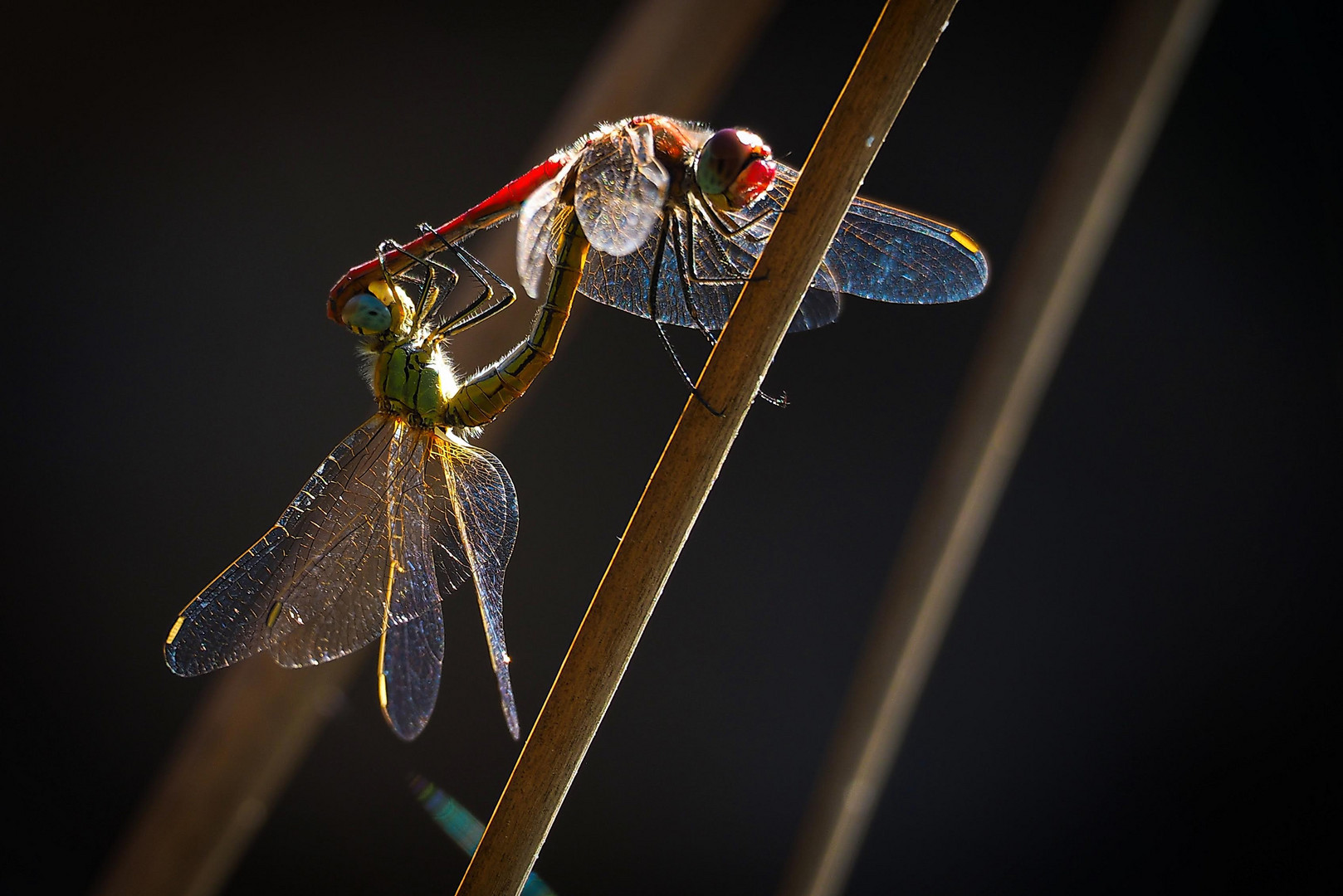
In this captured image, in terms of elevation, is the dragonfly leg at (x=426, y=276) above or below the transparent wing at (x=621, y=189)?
below

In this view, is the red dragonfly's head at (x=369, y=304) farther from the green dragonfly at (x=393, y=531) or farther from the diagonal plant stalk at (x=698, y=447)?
the diagonal plant stalk at (x=698, y=447)

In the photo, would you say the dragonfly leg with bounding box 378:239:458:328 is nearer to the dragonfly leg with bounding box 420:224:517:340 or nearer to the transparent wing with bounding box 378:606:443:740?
the dragonfly leg with bounding box 420:224:517:340

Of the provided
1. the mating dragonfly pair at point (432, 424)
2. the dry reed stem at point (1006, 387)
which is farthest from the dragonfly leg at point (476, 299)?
the dry reed stem at point (1006, 387)

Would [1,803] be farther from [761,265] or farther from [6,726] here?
[761,265]

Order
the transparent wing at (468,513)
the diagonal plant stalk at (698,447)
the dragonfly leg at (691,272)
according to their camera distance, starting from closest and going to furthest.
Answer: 1. the diagonal plant stalk at (698,447)
2. the dragonfly leg at (691,272)
3. the transparent wing at (468,513)

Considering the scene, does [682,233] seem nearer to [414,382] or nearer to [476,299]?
[476,299]

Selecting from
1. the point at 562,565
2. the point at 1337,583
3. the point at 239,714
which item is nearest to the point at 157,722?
the point at 562,565

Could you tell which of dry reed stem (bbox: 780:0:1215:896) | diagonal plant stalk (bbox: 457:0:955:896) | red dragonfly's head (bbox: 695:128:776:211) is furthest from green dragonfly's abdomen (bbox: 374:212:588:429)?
dry reed stem (bbox: 780:0:1215:896)
